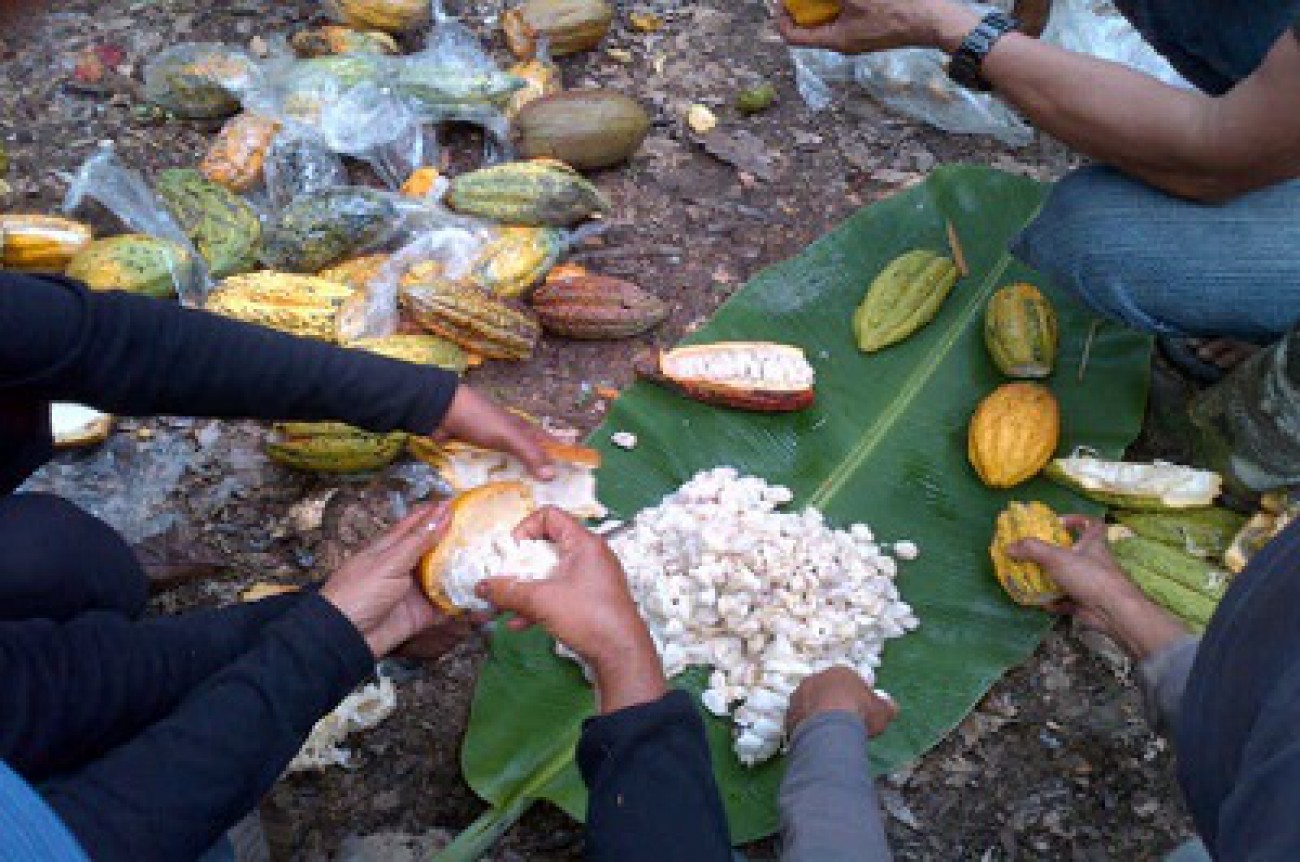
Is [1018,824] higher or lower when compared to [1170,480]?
lower

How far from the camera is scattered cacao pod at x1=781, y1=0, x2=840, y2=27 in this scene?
3096 millimetres

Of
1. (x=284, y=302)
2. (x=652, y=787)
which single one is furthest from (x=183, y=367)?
(x=284, y=302)

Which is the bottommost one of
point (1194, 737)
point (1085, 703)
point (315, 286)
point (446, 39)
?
point (1085, 703)

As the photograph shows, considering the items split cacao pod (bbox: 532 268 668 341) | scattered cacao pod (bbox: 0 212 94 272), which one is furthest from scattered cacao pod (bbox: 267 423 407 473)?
scattered cacao pod (bbox: 0 212 94 272)

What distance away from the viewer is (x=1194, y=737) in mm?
1638

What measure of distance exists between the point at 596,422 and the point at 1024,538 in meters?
1.14

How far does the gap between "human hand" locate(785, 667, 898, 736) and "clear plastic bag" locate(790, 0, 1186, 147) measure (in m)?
2.49

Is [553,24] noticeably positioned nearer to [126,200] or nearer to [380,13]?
[380,13]

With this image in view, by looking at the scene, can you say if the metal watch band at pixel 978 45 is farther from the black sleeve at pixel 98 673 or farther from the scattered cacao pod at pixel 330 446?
the black sleeve at pixel 98 673

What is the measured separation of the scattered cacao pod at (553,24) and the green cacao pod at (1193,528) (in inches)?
101

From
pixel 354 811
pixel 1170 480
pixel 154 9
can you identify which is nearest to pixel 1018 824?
pixel 1170 480

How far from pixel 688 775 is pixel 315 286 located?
2046 millimetres

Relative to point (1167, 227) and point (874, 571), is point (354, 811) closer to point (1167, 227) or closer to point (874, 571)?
point (874, 571)

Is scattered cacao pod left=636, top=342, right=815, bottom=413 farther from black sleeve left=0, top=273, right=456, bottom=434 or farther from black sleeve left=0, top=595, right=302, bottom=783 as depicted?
black sleeve left=0, top=595, right=302, bottom=783
